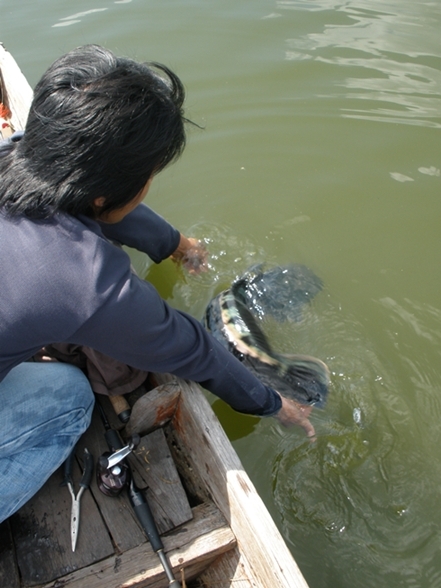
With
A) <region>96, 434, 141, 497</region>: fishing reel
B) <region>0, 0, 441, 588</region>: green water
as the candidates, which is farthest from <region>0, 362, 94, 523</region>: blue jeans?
<region>0, 0, 441, 588</region>: green water

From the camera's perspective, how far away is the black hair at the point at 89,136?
1.71 metres

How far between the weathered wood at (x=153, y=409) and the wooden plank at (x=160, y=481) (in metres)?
0.06

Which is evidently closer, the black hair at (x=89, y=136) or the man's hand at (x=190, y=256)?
the black hair at (x=89, y=136)

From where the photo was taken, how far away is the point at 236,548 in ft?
7.59

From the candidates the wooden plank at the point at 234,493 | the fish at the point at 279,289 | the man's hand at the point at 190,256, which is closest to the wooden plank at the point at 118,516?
the wooden plank at the point at 234,493

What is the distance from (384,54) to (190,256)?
14.6 ft

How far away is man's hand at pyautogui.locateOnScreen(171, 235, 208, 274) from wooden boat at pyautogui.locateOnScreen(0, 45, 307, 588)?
137 centimetres

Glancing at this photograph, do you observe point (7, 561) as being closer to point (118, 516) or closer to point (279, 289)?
point (118, 516)

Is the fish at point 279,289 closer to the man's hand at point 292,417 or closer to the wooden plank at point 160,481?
the man's hand at point 292,417

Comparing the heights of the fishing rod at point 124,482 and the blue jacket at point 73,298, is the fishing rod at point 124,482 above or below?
below

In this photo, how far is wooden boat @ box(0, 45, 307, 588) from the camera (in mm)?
2152

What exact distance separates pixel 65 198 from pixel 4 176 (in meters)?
0.26

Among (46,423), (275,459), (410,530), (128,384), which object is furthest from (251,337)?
(46,423)

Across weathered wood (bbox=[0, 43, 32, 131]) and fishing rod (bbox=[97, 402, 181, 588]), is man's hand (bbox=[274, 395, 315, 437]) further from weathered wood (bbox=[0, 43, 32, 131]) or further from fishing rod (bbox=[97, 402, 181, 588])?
weathered wood (bbox=[0, 43, 32, 131])
